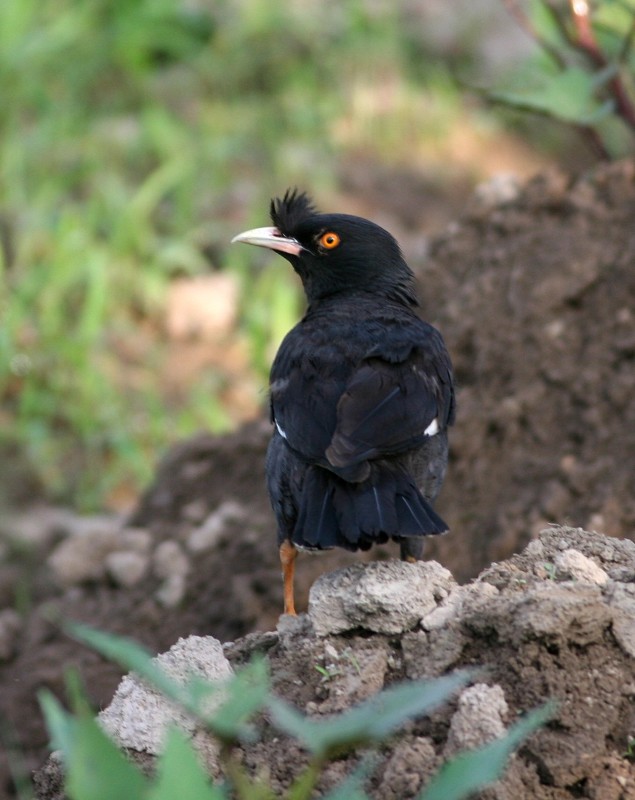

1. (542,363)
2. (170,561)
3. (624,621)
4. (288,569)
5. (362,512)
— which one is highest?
(542,363)

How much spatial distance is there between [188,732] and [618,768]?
908 millimetres

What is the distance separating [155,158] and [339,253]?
14.8 ft

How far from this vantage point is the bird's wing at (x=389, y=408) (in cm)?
349

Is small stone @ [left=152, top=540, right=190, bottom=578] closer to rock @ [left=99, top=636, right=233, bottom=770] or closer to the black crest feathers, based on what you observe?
the black crest feathers

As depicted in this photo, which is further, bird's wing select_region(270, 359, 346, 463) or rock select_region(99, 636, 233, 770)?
bird's wing select_region(270, 359, 346, 463)

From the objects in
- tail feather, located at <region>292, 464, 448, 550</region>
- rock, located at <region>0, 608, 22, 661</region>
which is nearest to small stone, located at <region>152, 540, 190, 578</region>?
rock, located at <region>0, 608, 22, 661</region>

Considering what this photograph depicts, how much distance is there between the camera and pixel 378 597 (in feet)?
10.4

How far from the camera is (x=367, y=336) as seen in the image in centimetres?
397

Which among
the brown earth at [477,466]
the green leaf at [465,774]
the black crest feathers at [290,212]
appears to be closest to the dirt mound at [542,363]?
the brown earth at [477,466]

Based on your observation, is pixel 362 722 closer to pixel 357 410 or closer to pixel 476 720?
pixel 476 720

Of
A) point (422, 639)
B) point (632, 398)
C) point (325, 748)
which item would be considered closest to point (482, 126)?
point (632, 398)

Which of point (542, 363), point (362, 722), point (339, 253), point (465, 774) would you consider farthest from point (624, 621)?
point (542, 363)

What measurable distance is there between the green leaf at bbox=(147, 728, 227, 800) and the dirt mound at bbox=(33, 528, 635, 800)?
76 cm

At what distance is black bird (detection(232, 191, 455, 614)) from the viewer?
11.1ft
